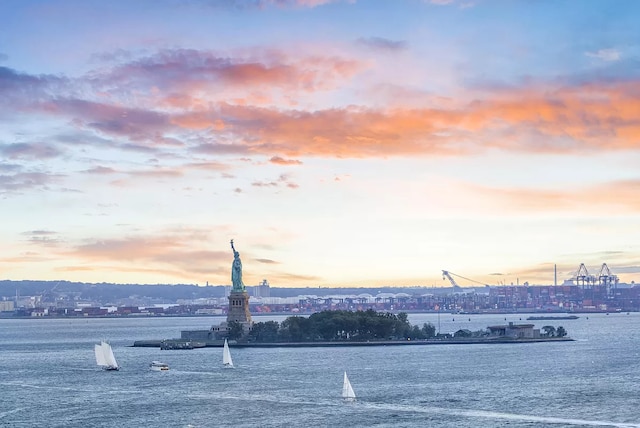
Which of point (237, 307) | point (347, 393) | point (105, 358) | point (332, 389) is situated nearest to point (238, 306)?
point (237, 307)

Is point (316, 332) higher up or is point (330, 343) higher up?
point (316, 332)

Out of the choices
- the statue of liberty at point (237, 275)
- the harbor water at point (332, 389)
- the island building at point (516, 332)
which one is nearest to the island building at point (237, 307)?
the statue of liberty at point (237, 275)

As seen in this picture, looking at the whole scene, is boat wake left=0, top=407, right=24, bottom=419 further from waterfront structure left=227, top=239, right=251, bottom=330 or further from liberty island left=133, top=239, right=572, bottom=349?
waterfront structure left=227, top=239, right=251, bottom=330

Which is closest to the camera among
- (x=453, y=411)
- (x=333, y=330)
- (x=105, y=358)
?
(x=453, y=411)

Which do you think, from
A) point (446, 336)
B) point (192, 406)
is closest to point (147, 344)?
point (446, 336)

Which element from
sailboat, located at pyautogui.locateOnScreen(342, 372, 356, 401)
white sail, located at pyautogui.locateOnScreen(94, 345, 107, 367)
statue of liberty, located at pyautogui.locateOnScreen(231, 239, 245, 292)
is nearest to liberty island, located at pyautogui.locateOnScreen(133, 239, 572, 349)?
statue of liberty, located at pyautogui.locateOnScreen(231, 239, 245, 292)

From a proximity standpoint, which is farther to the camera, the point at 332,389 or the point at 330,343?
the point at 330,343

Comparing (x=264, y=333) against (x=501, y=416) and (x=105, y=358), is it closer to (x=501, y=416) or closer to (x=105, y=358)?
(x=105, y=358)
